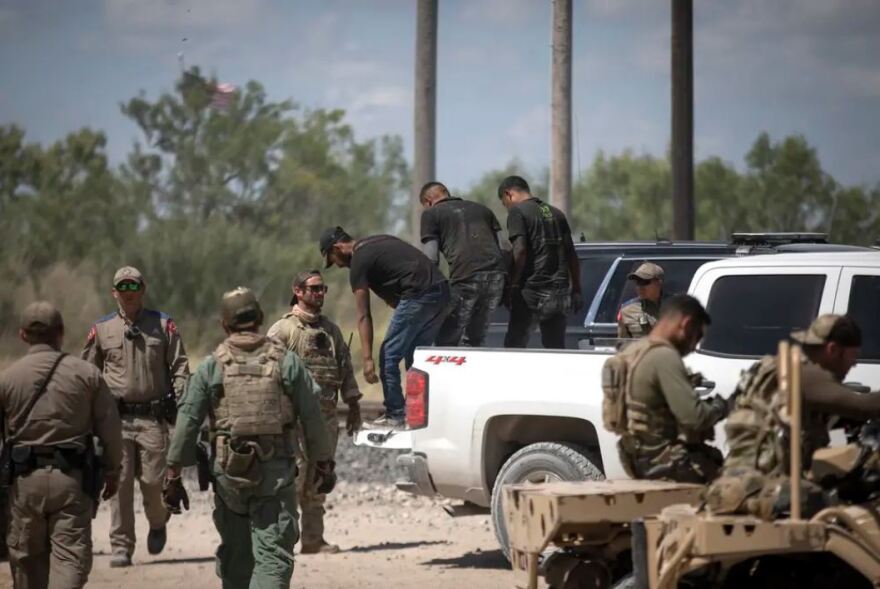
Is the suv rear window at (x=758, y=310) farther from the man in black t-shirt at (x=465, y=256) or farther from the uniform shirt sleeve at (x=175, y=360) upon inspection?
the uniform shirt sleeve at (x=175, y=360)

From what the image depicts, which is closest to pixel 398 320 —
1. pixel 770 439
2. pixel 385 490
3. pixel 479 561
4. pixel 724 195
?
pixel 479 561

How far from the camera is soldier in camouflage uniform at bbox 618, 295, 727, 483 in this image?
6785 mm

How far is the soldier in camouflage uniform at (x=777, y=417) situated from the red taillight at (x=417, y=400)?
3.86 metres

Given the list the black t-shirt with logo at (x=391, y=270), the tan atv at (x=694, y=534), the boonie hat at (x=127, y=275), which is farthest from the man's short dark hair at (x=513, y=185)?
the tan atv at (x=694, y=534)

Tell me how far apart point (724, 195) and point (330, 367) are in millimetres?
32747

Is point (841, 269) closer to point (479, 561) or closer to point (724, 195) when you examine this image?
point (479, 561)

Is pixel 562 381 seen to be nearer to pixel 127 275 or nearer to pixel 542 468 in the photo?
pixel 542 468

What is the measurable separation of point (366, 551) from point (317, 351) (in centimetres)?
157

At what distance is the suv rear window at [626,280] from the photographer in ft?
40.7

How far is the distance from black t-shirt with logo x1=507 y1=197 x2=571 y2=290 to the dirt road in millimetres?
1959

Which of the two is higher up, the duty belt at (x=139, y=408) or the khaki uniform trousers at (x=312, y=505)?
the duty belt at (x=139, y=408)

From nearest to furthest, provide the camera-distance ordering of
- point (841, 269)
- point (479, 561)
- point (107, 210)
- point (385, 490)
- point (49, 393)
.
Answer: point (49, 393) → point (841, 269) → point (479, 561) → point (385, 490) → point (107, 210)

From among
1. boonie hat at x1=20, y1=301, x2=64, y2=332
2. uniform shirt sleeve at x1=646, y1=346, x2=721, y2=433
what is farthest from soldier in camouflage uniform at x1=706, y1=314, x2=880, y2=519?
boonie hat at x1=20, y1=301, x2=64, y2=332

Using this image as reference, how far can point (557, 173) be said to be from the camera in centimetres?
2028
